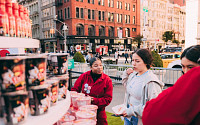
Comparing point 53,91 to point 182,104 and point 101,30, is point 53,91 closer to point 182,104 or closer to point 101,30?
point 182,104

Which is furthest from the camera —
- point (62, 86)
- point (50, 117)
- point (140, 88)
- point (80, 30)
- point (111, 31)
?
point (111, 31)

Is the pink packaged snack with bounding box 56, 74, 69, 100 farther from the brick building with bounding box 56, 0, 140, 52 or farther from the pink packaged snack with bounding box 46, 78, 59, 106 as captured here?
the brick building with bounding box 56, 0, 140, 52

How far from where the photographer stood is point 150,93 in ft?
7.80

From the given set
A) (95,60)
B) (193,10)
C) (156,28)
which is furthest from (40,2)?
(95,60)

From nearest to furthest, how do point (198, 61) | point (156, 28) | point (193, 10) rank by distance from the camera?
point (198, 61), point (193, 10), point (156, 28)

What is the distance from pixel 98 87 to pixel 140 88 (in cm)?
84

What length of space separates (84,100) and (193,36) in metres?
9.61

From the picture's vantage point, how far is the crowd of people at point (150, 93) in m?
0.90

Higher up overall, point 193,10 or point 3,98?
point 193,10

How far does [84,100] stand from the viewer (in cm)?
244

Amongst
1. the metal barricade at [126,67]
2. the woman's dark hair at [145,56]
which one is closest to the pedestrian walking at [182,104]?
the woman's dark hair at [145,56]

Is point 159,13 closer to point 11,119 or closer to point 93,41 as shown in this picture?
point 93,41

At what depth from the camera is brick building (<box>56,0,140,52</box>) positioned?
3972 cm

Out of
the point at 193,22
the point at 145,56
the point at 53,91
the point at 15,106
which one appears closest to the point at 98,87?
the point at 145,56
